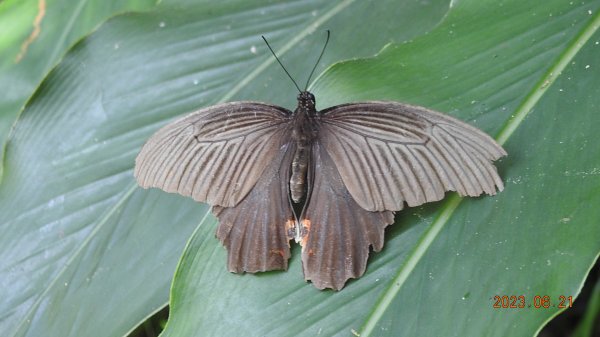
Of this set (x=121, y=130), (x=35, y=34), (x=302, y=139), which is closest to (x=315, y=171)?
(x=302, y=139)

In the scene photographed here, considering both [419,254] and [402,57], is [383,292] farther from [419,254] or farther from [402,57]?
[402,57]

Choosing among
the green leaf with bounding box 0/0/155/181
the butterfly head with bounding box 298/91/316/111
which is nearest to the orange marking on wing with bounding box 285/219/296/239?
the butterfly head with bounding box 298/91/316/111

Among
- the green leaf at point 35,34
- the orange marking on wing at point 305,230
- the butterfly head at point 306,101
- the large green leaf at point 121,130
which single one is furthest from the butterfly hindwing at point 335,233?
the green leaf at point 35,34

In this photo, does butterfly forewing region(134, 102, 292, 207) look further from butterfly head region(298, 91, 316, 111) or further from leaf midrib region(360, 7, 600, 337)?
leaf midrib region(360, 7, 600, 337)

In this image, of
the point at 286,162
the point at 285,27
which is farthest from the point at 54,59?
the point at 286,162
